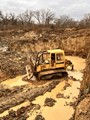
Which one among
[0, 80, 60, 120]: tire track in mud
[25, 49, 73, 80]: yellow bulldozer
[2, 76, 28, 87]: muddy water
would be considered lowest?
[2, 76, 28, 87]: muddy water

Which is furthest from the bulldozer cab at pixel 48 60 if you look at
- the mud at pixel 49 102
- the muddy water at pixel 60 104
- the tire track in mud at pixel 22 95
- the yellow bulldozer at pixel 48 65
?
the mud at pixel 49 102

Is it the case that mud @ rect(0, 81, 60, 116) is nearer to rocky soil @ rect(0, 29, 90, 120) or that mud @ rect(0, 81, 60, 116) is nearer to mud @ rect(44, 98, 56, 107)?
rocky soil @ rect(0, 29, 90, 120)

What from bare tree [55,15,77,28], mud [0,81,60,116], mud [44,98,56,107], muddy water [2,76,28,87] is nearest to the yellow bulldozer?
mud [0,81,60,116]

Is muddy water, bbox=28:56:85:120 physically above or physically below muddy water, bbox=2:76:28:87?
above

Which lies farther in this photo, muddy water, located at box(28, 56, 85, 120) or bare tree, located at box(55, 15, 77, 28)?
bare tree, located at box(55, 15, 77, 28)

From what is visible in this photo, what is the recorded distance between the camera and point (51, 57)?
→ 21047mm

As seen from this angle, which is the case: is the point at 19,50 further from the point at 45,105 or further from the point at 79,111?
the point at 79,111

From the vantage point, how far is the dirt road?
14.5 meters

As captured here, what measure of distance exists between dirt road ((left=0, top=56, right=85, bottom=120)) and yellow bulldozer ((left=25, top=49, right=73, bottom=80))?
58 cm

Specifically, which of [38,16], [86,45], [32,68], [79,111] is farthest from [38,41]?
[38,16]

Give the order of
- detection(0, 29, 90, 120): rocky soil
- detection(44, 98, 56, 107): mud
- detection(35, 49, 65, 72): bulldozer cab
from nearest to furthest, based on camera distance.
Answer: detection(0, 29, 90, 120): rocky soil < detection(44, 98, 56, 107): mud < detection(35, 49, 65, 72): bulldozer cab

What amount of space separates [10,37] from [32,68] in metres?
29.9

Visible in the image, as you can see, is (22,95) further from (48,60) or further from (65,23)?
(65,23)

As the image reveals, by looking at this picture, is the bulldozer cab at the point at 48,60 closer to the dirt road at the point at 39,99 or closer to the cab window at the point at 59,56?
the cab window at the point at 59,56
